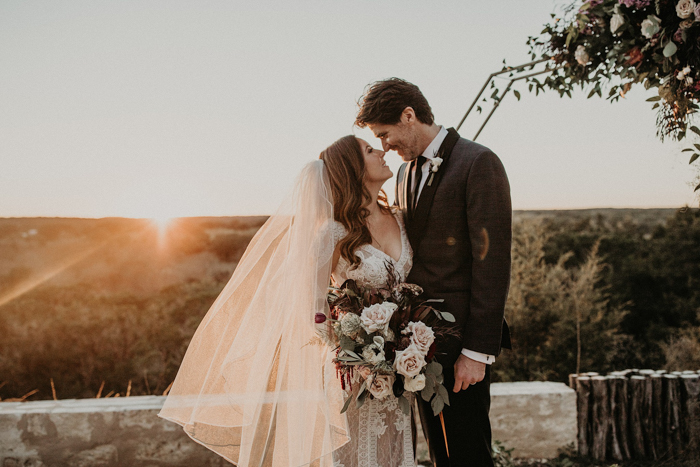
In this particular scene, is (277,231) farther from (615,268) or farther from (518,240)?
(615,268)

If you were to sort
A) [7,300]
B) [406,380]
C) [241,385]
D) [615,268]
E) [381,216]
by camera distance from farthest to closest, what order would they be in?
[615,268]
[7,300]
[381,216]
[241,385]
[406,380]

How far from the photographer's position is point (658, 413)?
368cm

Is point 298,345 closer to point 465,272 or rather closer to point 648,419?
point 465,272

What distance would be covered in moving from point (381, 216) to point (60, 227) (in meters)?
14.7

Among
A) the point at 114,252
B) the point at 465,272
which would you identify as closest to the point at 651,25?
the point at 465,272

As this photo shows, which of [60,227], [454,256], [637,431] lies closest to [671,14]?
[454,256]

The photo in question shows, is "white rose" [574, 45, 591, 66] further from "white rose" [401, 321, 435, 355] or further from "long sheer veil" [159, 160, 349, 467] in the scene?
"white rose" [401, 321, 435, 355]

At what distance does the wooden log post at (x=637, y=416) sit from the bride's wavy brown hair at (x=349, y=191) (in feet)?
8.87

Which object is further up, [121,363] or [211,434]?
[211,434]

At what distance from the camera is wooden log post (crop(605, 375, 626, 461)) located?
12.1 ft

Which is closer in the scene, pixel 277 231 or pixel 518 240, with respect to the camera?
pixel 277 231

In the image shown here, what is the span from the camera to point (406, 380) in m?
1.94

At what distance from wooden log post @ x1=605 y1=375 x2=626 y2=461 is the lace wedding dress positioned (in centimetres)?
226

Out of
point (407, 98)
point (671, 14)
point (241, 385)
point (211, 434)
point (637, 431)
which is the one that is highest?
point (671, 14)
